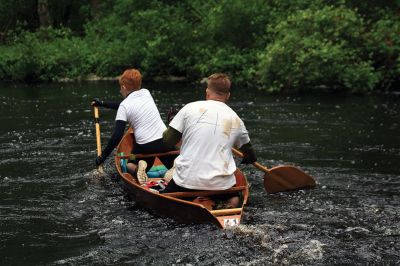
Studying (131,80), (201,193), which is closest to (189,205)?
(201,193)

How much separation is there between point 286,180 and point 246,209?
983 millimetres

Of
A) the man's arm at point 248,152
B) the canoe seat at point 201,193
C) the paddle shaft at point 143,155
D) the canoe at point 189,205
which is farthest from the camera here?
the paddle shaft at point 143,155

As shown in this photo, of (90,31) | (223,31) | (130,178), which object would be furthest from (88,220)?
(90,31)

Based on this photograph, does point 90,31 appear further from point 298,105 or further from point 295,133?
point 295,133

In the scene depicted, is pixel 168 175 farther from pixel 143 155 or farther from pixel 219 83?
pixel 219 83

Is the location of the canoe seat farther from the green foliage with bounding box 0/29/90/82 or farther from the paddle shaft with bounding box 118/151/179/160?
the green foliage with bounding box 0/29/90/82

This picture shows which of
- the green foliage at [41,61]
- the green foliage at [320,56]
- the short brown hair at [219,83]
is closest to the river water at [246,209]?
the short brown hair at [219,83]

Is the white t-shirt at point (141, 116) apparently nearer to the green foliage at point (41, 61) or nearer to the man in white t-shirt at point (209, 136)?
the man in white t-shirt at point (209, 136)

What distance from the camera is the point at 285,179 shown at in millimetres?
7691

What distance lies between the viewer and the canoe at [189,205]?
5859mm

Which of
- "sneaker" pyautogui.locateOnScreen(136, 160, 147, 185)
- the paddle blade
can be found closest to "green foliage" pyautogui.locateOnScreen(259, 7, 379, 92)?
the paddle blade

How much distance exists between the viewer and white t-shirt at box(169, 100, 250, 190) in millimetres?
5914

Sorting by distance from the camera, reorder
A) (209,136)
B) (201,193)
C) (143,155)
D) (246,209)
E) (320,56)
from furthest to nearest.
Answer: (320,56) → (143,155) → (246,209) → (201,193) → (209,136)

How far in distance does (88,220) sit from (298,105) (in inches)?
383
